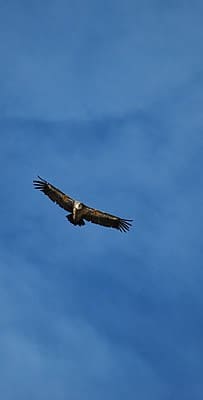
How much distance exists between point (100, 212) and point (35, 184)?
A: 24.0 feet

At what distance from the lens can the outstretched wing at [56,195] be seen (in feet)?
322

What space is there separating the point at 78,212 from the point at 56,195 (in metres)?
3.09

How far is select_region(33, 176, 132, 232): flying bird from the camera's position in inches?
3836

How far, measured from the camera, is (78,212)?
9744 cm

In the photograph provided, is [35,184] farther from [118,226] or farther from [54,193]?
[118,226]

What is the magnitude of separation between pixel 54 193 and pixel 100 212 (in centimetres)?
518

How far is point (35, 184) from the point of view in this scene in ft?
321

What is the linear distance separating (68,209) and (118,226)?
5.48m

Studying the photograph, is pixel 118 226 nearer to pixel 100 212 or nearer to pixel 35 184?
pixel 100 212

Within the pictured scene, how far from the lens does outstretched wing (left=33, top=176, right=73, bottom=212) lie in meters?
98.0

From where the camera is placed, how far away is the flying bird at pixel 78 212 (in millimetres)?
97438

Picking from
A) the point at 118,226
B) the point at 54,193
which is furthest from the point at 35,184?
the point at 118,226

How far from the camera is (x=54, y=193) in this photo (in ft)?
323

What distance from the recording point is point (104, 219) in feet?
324
